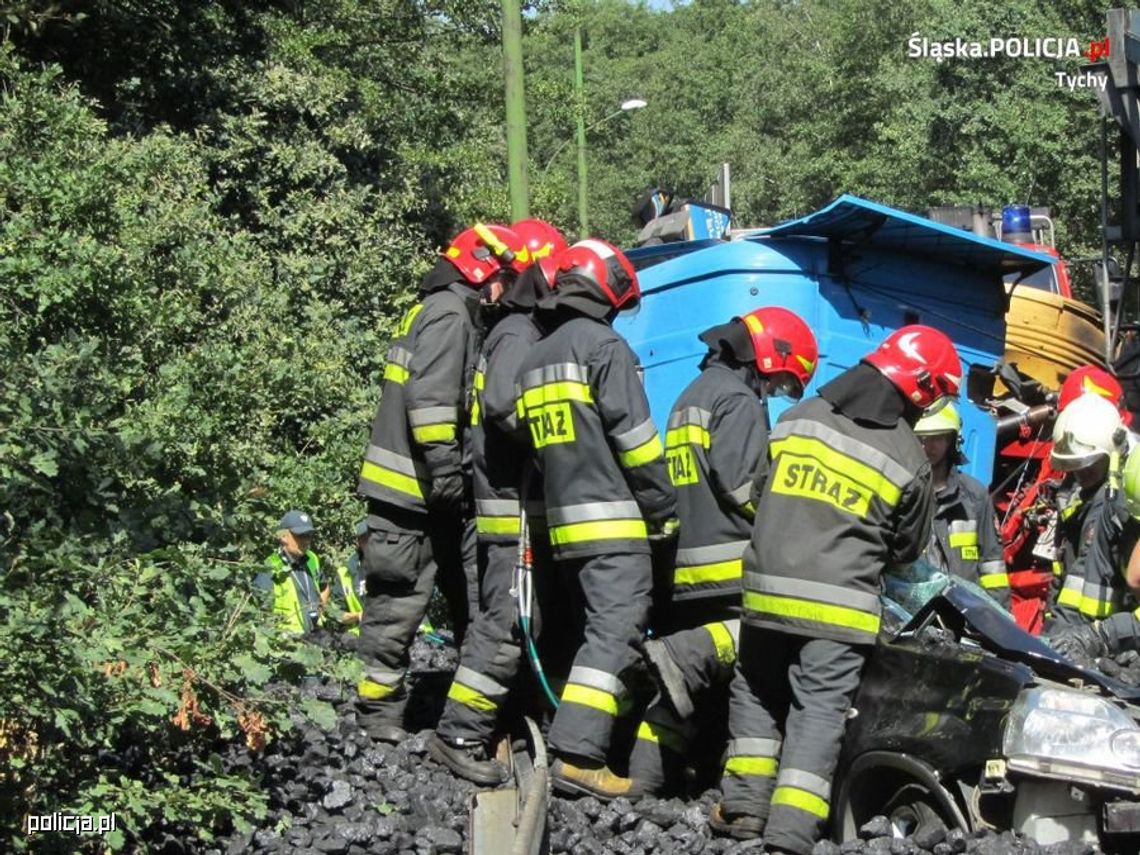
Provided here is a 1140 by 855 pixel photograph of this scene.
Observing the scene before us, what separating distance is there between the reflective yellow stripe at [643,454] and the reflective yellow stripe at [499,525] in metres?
0.77

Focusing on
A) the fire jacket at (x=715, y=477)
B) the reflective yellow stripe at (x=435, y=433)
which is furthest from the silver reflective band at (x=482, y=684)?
the reflective yellow stripe at (x=435, y=433)

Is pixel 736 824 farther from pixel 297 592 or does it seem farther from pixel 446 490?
pixel 297 592

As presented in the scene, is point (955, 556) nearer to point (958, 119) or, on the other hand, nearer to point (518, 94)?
point (518, 94)

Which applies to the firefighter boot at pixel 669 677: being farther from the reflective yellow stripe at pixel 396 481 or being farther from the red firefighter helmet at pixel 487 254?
the red firefighter helmet at pixel 487 254

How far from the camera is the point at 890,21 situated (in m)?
40.2

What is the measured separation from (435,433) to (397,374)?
450 millimetres

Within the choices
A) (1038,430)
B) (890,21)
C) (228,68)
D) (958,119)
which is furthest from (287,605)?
(890,21)

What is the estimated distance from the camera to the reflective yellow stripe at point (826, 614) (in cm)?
550

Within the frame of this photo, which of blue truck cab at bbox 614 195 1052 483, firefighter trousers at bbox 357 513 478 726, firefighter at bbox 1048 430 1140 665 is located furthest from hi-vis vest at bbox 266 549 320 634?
firefighter at bbox 1048 430 1140 665

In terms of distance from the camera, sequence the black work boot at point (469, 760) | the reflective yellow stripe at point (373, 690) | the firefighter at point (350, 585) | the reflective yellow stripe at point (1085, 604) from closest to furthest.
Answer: the black work boot at point (469, 760)
the reflective yellow stripe at point (1085, 604)
the reflective yellow stripe at point (373, 690)
the firefighter at point (350, 585)

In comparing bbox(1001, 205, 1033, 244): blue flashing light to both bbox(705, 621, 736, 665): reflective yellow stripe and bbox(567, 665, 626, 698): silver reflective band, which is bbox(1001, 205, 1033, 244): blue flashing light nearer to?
bbox(705, 621, 736, 665): reflective yellow stripe

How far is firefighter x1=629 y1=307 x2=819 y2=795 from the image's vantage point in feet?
20.8

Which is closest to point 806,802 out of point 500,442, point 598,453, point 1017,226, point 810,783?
point 810,783

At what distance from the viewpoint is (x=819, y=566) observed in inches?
219
